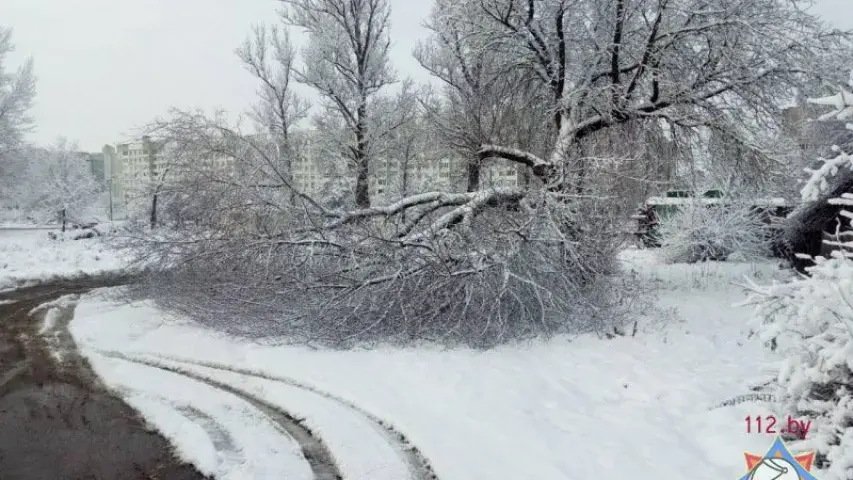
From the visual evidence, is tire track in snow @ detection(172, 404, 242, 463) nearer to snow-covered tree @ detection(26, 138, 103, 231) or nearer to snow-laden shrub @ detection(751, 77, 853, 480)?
snow-laden shrub @ detection(751, 77, 853, 480)

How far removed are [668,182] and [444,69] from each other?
32.6 feet

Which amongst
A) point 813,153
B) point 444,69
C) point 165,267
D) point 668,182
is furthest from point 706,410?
point 444,69

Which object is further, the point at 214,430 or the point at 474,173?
the point at 474,173

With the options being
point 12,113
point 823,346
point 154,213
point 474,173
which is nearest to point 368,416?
point 823,346

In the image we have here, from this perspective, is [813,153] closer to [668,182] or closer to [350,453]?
[668,182]

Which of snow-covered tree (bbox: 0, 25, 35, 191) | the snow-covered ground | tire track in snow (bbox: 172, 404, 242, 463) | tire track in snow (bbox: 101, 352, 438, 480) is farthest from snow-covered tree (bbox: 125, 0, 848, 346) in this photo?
snow-covered tree (bbox: 0, 25, 35, 191)

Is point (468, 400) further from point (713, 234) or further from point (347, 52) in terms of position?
point (347, 52)

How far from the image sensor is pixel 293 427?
4.88 m

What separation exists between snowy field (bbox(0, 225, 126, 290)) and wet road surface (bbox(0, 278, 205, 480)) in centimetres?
699

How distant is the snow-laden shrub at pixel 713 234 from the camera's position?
16.0 m

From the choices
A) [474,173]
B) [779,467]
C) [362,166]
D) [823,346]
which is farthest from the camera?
[362,166]

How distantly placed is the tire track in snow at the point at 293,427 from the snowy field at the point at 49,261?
8.15 m

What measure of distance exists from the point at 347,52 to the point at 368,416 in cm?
A: 1705

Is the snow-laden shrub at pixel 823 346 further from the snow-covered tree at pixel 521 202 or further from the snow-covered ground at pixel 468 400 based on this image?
the snow-covered tree at pixel 521 202
